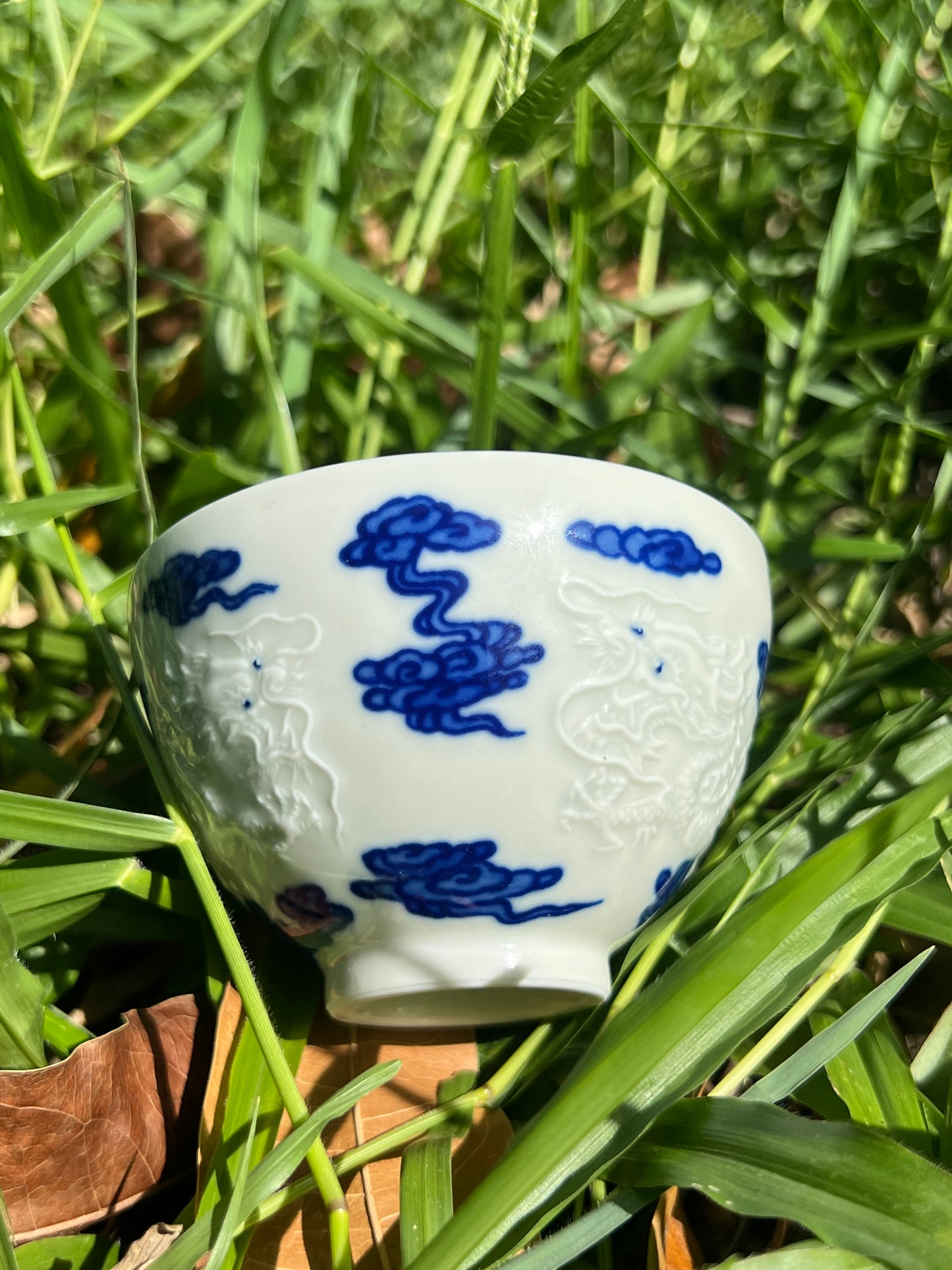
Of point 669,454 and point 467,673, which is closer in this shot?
point 467,673

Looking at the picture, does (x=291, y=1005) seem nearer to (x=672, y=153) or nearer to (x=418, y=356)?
(x=418, y=356)

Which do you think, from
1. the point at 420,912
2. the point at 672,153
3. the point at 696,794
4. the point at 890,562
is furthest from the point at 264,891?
the point at 672,153

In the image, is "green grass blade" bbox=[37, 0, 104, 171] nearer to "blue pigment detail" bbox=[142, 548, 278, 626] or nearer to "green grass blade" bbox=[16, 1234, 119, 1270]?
"blue pigment detail" bbox=[142, 548, 278, 626]

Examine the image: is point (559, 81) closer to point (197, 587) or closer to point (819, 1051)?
point (197, 587)

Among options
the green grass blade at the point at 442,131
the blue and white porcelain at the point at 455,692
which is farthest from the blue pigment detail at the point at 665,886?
the green grass blade at the point at 442,131

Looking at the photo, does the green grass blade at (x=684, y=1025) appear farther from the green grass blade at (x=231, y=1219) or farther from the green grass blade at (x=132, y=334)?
the green grass blade at (x=132, y=334)

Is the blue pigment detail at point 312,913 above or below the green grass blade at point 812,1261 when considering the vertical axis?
above
